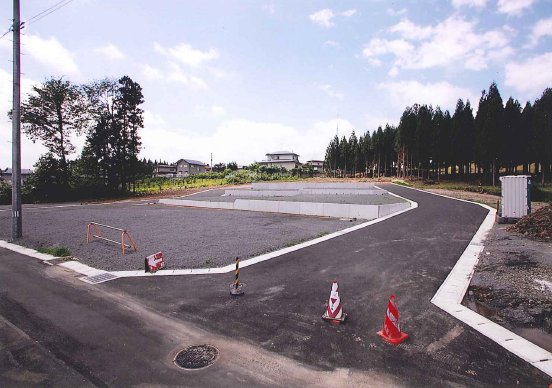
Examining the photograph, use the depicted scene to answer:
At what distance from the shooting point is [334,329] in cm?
648

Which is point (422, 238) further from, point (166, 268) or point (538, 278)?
point (166, 268)

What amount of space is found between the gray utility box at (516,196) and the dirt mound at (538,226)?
158 cm

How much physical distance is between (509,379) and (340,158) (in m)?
85.3

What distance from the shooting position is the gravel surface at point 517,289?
6605mm

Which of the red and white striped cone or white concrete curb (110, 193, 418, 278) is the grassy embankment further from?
the red and white striped cone

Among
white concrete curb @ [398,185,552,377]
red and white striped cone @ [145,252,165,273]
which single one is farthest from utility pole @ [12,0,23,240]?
white concrete curb @ [398,185,552,377]

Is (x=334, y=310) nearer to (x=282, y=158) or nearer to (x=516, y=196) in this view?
(x=516, y=196)

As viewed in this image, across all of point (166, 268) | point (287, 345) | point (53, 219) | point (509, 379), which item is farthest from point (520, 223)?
point (53, 219)

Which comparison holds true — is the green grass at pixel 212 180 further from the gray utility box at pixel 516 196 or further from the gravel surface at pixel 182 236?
the gray utility box at pixel 516 196

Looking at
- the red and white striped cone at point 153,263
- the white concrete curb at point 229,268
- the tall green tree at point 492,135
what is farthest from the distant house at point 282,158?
the red and white striped cone at point 153,263

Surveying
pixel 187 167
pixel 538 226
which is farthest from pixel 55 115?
pixel 187 167

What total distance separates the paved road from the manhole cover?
16cm

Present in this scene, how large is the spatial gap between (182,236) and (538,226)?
18.0 meters

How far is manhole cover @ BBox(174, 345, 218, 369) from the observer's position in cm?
534
